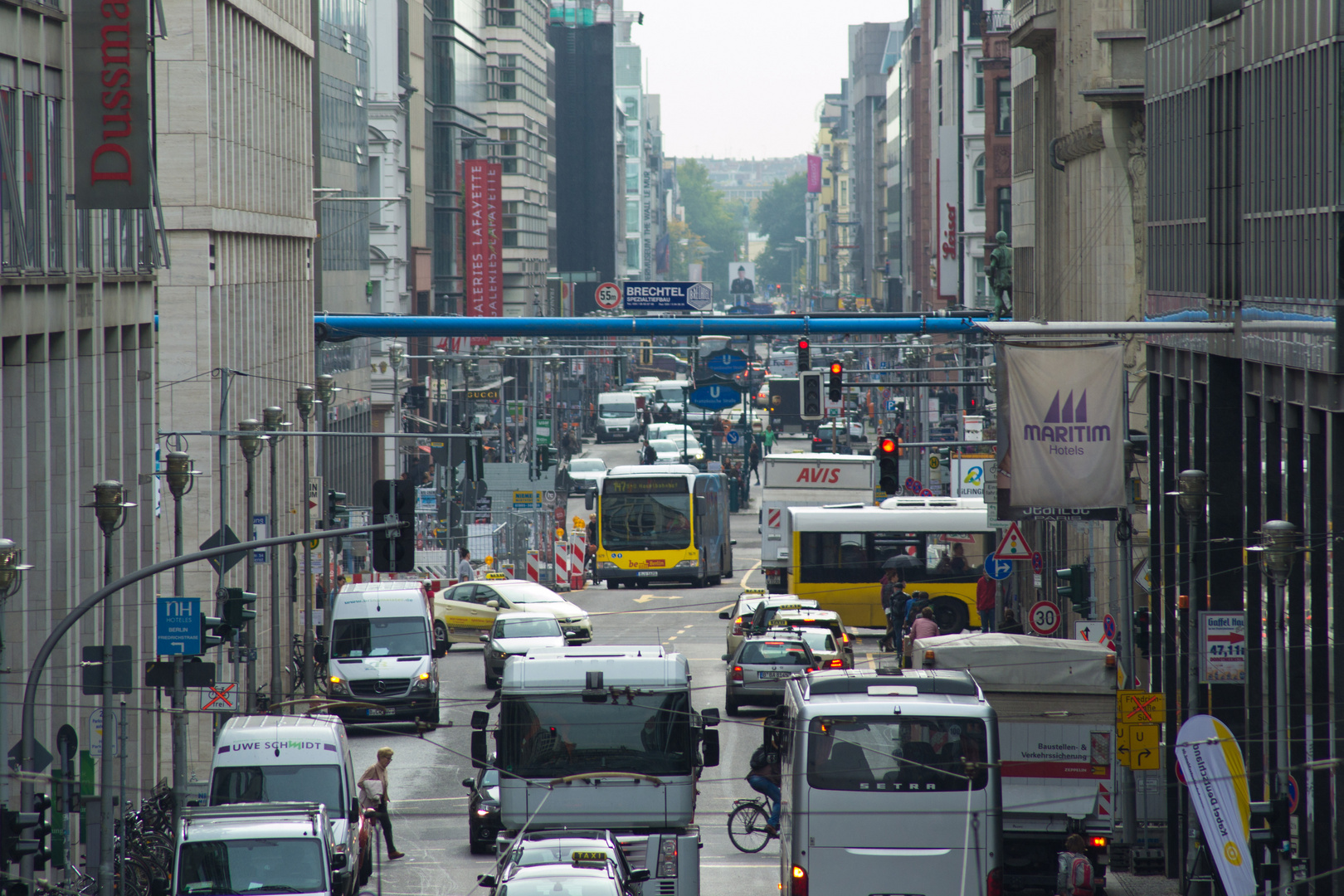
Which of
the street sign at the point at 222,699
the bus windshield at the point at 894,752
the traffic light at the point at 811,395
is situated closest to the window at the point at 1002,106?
the traffic light at the point at 811,395

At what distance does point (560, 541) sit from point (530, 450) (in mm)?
28642

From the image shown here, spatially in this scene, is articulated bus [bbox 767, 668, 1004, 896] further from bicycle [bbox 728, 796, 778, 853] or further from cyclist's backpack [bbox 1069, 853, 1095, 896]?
bicycle [bbox 728, 796, 778, 853]

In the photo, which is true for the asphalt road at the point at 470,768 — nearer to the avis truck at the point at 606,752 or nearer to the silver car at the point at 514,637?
the silver car at the point at 514,637

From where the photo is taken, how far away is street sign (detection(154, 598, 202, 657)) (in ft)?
80.3

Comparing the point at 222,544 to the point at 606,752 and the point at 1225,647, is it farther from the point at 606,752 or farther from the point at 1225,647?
the point at 1225,647

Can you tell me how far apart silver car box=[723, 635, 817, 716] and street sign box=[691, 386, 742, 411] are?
22.0 meters

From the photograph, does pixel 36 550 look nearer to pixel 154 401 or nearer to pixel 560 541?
pixel 154 401

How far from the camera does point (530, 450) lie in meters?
82.2

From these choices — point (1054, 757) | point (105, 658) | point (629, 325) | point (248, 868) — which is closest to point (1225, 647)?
point (1054, 757)

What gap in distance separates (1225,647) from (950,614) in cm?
2406

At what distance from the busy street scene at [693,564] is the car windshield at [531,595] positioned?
0.48ft

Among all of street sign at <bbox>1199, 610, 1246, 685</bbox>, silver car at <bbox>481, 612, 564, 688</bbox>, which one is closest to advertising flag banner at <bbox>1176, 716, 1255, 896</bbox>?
street sign at <bbox>1199, 610, 1246, 685</bbox>

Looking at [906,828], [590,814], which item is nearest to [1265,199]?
[906,828]

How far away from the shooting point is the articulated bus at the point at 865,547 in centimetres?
4406
